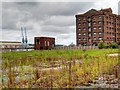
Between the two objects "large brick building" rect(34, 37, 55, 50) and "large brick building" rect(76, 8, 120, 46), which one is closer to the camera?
"large brick building" rect(34, 37, 55, 50)

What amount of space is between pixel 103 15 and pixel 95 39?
519 centimetres

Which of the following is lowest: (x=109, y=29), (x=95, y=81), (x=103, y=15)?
(x=95, y=81)

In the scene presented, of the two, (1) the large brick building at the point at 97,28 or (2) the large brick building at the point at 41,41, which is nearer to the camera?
(2) the large brick building at the point at 41,41

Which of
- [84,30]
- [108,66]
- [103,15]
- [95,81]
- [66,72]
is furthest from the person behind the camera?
[84,30]

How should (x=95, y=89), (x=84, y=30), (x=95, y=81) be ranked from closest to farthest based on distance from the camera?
(x=95, y=89), (x=95, y=81), (x=84, y=30)

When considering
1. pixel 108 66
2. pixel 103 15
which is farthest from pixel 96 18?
pixel 108 66

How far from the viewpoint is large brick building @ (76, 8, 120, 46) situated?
44625 millimetres

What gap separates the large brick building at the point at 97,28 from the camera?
44625 mm

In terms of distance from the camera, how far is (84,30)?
156 ft

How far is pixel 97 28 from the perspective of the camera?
45562mm

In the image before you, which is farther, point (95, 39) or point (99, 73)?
point (95, 39)

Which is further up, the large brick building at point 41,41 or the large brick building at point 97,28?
the large brick building at point 97,28

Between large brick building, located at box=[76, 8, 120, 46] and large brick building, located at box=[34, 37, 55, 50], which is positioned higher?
large brick building, located at box=[76, 8, 120, 46]

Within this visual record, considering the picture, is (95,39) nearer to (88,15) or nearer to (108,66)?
(88,15)
